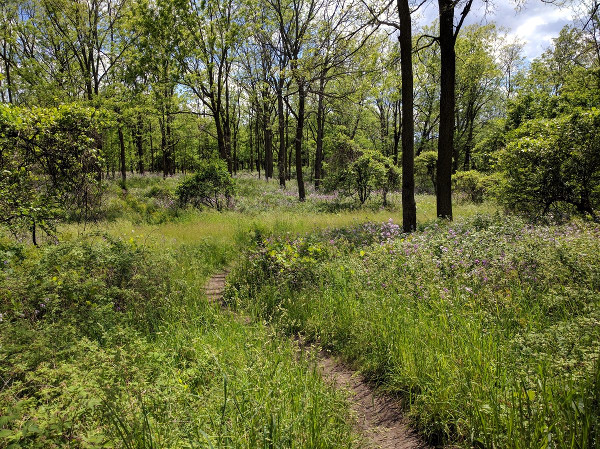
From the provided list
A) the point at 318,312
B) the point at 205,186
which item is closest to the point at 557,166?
the point at 318,312

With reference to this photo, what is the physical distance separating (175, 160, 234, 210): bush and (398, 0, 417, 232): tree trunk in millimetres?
11184

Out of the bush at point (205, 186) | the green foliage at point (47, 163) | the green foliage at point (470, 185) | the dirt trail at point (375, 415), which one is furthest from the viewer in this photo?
the green foliage at point (470, 185)

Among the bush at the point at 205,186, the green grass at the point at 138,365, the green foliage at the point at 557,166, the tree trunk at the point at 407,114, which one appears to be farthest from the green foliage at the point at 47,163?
the bush at the point at 205,186

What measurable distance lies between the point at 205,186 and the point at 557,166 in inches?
588

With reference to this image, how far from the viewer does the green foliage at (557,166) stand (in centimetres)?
764

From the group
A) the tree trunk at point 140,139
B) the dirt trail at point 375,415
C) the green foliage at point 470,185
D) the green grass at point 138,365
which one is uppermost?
the tree trunk at point 140,139

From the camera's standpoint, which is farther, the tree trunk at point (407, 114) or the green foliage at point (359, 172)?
the green foliage at point (359, 172)

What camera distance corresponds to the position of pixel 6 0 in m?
20.5

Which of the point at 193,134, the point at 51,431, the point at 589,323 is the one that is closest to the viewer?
the point at 51,431

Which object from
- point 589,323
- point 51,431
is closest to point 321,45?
point 589,323

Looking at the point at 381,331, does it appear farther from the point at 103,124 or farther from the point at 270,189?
the point at 270,189

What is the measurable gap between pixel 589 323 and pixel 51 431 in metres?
4.13

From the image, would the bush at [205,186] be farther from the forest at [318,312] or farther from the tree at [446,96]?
the tree at [446,96]

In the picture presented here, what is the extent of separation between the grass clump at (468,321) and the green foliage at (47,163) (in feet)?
11.6
